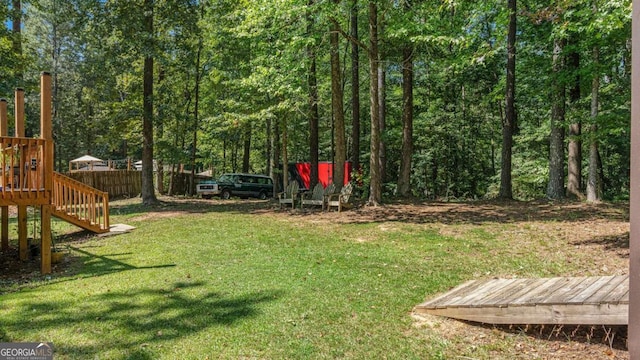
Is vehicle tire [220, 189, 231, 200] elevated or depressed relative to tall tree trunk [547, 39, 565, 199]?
depressed

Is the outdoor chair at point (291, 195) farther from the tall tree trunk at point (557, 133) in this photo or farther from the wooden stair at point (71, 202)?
the tall tree trunk at point (557, 133)

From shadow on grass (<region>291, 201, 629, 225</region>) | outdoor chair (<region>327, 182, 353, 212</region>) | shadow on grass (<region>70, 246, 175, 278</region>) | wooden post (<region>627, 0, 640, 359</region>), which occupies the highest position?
wooden post (<region>627, 0, 640, 359</region>)

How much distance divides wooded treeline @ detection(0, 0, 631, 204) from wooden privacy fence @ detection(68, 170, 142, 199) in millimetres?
2467

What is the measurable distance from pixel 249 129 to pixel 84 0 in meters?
11.2

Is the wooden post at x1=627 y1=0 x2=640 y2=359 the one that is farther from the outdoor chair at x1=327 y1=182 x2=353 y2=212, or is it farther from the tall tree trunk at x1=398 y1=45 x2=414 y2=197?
the tall tree trunk at x1=398 y1=45 x2=414 y2=197

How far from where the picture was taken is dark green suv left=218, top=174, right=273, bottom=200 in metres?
22.2

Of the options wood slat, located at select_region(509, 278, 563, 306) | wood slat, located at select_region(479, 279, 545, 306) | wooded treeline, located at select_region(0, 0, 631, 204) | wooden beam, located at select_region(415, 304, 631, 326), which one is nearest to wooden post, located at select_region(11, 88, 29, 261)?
wooded treeline, located at select_region(0, 0, 631, 204)

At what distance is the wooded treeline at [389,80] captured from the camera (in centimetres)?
1091

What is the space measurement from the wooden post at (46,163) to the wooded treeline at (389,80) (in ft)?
18.3

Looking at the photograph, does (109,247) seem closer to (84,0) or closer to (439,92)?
(84,0)

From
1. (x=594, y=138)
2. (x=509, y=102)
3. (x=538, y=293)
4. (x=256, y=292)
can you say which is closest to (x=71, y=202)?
(x=256, y=292)

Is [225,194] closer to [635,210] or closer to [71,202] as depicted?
[71,202]

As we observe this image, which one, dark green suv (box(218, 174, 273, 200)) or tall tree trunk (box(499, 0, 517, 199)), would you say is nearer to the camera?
tall tree trunk (box(499, 0, 517, 199))

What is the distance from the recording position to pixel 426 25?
33.0 ft
